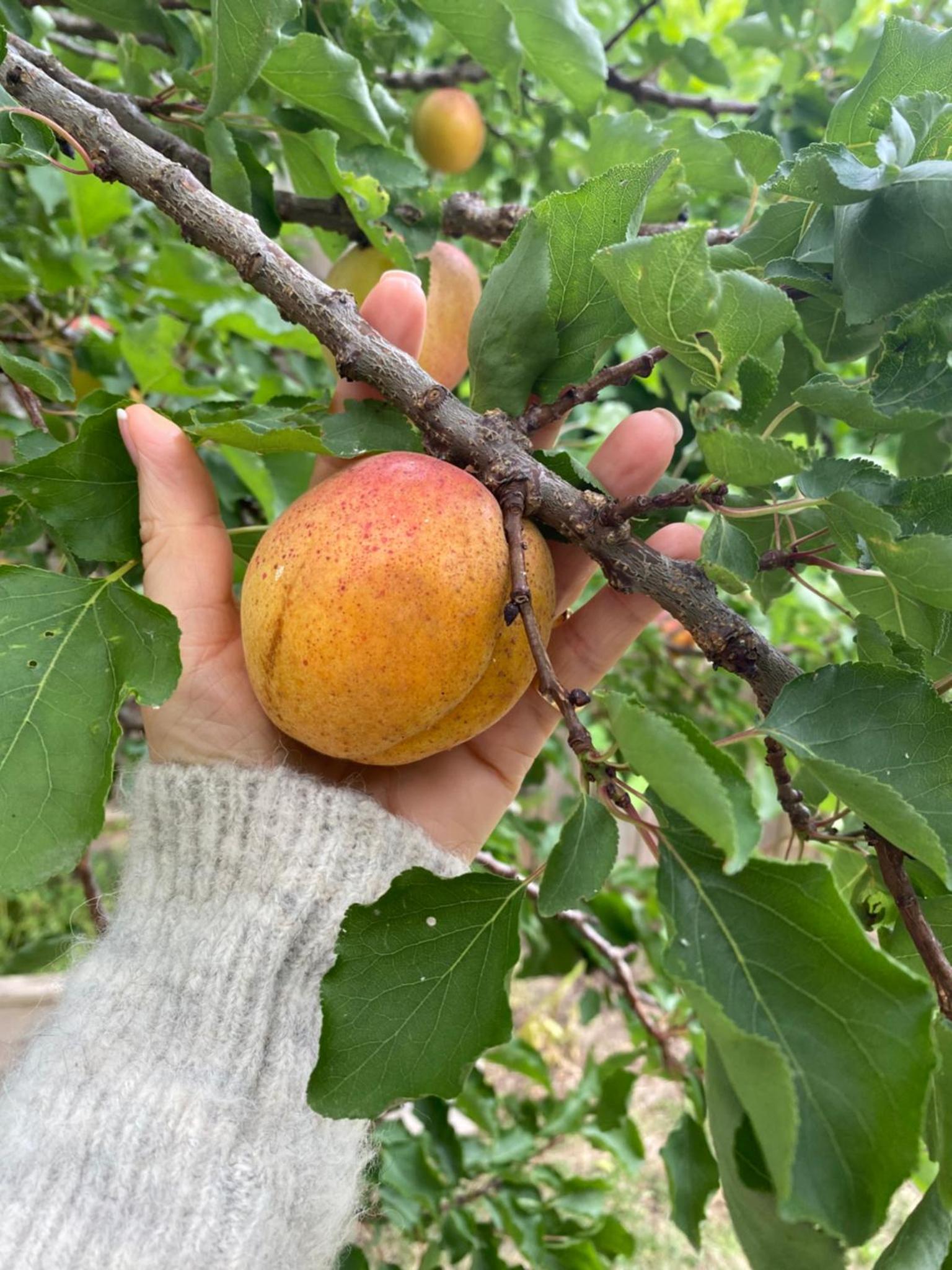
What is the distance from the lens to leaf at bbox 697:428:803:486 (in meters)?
0.52

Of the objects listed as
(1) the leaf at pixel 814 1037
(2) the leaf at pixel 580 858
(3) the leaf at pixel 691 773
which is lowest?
(2) the leaf at pixel 580 858

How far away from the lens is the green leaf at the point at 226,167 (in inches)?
33.7

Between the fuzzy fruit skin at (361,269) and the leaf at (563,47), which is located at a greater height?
the leaf at (563,47)

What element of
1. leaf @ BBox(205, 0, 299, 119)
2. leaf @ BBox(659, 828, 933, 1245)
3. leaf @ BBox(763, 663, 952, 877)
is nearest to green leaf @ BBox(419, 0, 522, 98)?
leaf @ BBox(205, 0, 299, 119)

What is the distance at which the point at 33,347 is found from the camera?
1.48 meters

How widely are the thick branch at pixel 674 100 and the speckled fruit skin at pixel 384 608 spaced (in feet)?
3.90

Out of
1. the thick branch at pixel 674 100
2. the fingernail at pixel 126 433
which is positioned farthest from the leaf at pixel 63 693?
the thick branch at pixel 674 100

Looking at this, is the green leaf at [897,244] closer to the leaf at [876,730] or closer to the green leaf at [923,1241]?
the leaf at [876,730]

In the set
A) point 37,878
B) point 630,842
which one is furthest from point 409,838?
point 630,842

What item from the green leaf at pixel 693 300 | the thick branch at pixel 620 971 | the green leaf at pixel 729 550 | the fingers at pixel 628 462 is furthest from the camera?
the thick branch at pixel 620 971

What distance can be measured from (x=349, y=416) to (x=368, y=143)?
1.40ft

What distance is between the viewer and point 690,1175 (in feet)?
3.61

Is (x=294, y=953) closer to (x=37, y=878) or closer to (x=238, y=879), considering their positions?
(x=238, y=879)

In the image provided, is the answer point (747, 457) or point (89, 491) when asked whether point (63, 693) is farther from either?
point (747, 457)
